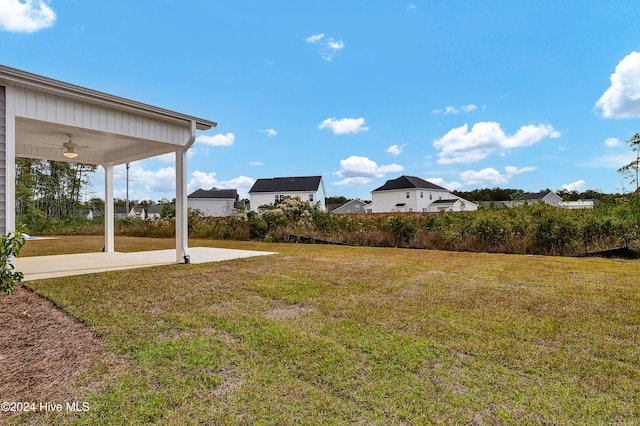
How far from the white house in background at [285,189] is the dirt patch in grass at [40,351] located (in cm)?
3121

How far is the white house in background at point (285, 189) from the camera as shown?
114 feet

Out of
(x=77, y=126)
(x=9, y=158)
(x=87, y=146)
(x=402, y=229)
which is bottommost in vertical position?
(x=402, y=229)

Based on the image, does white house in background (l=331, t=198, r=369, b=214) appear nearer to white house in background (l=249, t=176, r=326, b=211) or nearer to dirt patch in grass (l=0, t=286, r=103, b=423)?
white house in background (l=249, t=176, r=326, b=211)

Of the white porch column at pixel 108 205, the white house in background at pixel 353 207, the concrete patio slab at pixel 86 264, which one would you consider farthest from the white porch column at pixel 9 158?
the white house in background at pixel 353 207

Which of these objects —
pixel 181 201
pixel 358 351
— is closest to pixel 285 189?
pixel 181 201

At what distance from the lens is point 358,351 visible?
239 centimetres

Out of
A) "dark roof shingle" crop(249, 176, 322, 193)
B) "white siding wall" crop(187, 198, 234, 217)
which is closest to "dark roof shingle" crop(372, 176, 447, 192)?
"dark roof shingle" crop(249, 176, 322, 193)

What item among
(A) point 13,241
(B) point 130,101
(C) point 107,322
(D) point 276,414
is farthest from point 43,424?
(B) point 130,101

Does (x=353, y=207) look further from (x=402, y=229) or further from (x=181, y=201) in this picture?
(x=181, y=201)

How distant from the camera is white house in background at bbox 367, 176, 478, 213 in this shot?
111ft

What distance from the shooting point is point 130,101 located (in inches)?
213

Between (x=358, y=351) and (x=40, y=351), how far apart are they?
239 cm

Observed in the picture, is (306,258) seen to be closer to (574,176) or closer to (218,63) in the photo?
(218,63)

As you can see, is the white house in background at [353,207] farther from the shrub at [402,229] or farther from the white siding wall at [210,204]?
the shrub at [402,229]
